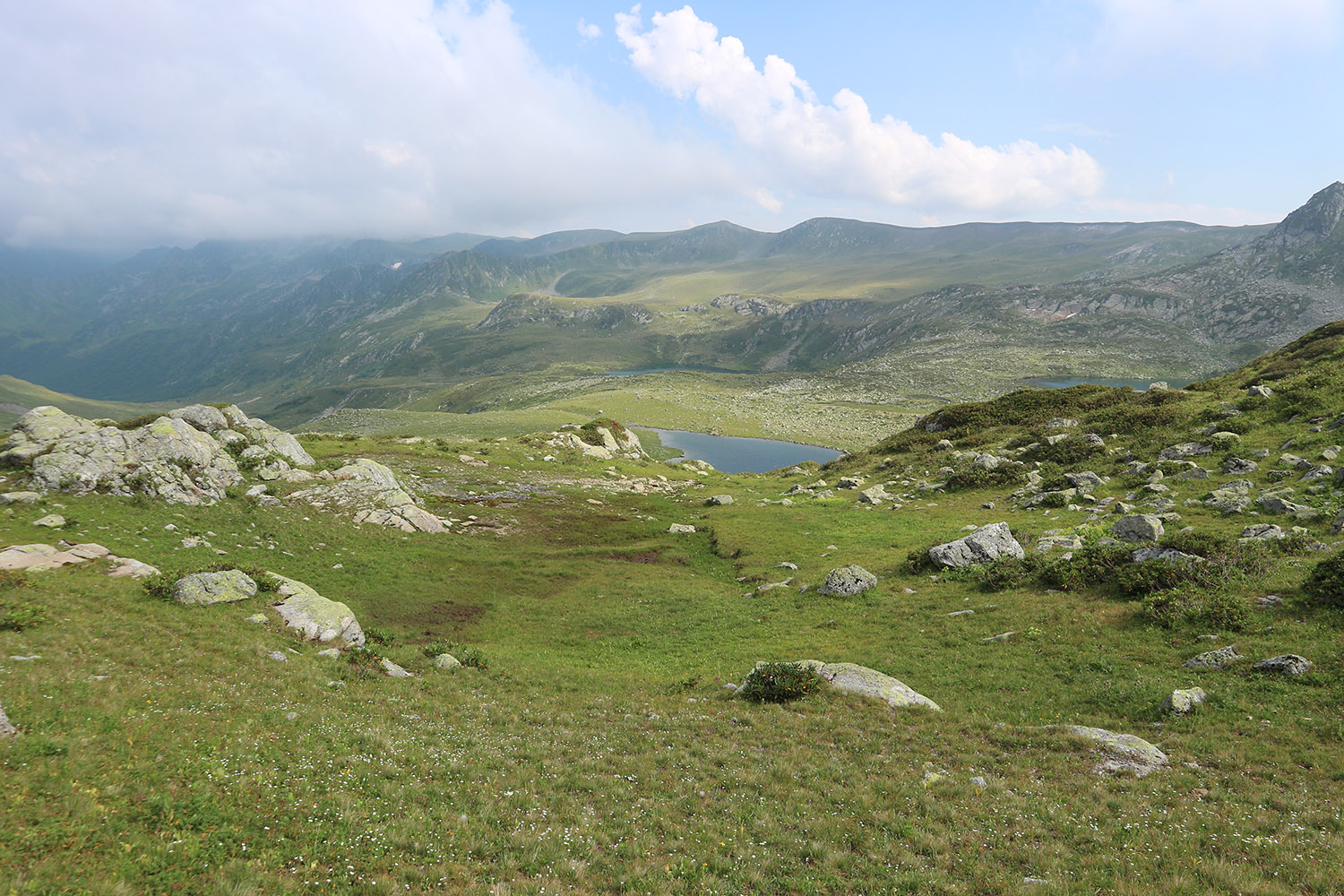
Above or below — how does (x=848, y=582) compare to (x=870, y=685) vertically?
below

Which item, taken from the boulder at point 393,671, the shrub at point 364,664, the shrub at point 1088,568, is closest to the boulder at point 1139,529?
the shrub at point 1088,568

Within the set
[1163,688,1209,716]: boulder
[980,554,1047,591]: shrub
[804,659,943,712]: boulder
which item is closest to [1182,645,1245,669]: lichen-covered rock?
[1163,688,1209,716]: boulder

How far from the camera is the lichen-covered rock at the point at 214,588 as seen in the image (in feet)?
75.9

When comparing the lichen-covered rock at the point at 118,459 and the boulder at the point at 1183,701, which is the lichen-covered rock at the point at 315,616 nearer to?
the lichen-covered rock at the point at 118,459

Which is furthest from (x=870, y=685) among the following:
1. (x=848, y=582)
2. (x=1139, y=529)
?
(x=1139, y=529)

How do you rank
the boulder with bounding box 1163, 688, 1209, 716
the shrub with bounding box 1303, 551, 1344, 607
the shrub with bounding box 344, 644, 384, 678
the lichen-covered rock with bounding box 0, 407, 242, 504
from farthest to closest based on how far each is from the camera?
the lichen-covered rock with bounding box 0, 407, 242, 504 < the shrub with bounding box 344, 644, 384, 678 < the shrub with bounding box 1303, 551, 1344, 607 < the boulder with bounding box 1163, 688, 1209, 716

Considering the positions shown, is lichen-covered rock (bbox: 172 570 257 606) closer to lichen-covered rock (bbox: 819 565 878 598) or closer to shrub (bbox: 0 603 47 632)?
shrub (bbox: 0 603 47 632)

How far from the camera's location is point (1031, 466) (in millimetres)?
53094

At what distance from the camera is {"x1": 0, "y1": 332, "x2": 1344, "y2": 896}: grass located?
10148mm

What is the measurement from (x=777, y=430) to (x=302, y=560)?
152647 mm

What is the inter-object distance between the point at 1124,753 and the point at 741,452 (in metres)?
→ 141

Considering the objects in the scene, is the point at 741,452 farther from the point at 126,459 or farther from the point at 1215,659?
→ the point at 1215,659

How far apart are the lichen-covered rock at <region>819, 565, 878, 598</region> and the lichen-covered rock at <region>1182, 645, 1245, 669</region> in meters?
15.3

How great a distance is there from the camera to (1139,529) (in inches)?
1122
